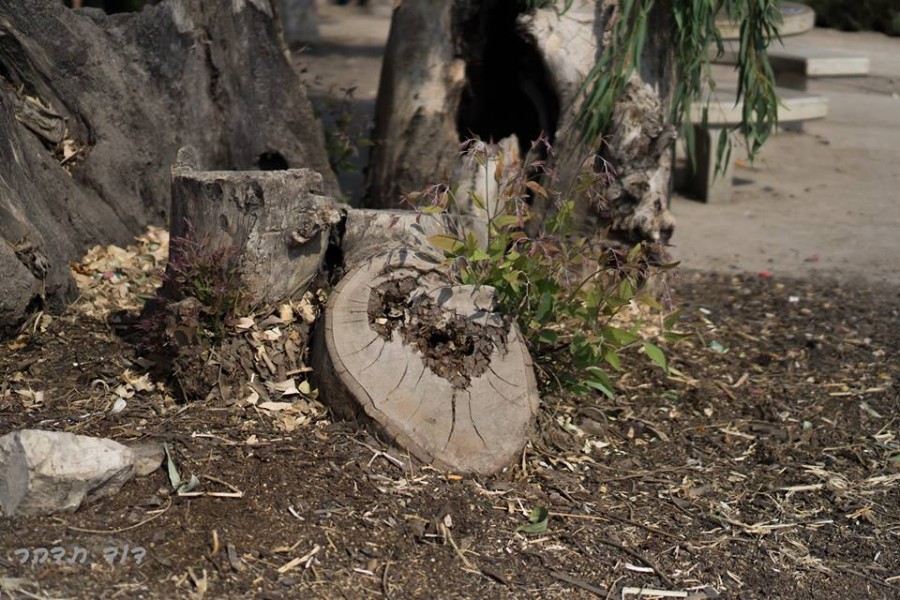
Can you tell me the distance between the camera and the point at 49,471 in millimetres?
2887

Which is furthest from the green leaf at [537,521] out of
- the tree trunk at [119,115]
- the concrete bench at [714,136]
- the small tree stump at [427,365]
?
the concrete bench at [714,136]

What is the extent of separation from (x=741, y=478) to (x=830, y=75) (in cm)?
565

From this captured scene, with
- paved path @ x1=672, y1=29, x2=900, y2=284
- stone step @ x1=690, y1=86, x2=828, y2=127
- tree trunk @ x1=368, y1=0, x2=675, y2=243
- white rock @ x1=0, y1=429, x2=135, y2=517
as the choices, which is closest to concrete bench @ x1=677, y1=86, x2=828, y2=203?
stone step @ x1=690, y1=86, x2=828, y2=127

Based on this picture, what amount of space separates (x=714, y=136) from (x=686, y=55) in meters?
2.57

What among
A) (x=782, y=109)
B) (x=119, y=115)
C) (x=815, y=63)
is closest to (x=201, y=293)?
(x=119, y=115)

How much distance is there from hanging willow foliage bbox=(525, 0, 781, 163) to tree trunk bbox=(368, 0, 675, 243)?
7cm

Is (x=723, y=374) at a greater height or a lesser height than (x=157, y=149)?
lesser

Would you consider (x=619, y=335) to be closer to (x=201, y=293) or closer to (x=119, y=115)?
(x=201, y=293)

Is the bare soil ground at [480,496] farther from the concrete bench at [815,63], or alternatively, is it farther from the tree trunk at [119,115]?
the concrete bench at [815,63]

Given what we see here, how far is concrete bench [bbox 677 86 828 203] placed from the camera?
7152mm

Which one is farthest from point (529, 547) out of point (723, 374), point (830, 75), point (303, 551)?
point (830, 75)

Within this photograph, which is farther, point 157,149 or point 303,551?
point 157,149

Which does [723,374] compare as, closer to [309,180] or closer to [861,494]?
[861,494]

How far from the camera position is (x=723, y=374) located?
4.55 meters
